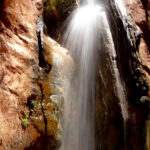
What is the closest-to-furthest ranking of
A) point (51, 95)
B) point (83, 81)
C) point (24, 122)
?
point (24, 122) → point (51, 95) → point (83, 81)

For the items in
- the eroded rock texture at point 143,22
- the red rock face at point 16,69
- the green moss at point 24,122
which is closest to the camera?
the red rock face at point 16,69

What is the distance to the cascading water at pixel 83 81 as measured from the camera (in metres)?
4.71

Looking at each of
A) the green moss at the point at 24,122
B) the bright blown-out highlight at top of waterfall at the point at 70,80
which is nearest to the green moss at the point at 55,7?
the bright blown-out highlight at top of waterfall at the point at 70,80

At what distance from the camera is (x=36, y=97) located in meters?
3.97

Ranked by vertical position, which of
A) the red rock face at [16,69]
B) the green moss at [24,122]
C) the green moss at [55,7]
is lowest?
the green moss at [24,122]

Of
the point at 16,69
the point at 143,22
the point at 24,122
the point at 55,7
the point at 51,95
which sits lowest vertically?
the point at 24,122

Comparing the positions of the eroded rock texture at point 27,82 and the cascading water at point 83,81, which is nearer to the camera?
the eroded rock texture at point 27,82

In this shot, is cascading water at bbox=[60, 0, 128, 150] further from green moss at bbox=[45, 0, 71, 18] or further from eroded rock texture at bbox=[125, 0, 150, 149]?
eroded rock texture at bbox=[125, 0, 150, 149]

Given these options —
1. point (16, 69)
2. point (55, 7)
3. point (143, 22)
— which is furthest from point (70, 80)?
point (143, 22)

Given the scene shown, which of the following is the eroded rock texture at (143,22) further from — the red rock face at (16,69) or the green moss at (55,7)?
the red rock face at (16,69)

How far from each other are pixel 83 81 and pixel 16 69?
2.08 m

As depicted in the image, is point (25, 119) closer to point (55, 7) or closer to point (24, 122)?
point (24, 122)

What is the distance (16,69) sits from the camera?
12.9ft

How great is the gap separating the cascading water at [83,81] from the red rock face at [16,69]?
1.13 metres
